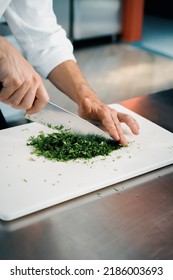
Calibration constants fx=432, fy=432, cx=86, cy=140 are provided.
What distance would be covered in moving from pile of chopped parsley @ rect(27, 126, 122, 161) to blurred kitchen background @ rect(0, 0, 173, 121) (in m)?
2.11

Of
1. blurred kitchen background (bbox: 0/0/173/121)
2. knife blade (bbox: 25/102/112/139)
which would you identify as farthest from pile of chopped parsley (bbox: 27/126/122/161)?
blurred kitchen background (bbox: 0/0/173/121)

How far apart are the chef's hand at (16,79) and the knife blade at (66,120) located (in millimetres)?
194

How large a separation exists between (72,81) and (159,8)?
5.59 meters

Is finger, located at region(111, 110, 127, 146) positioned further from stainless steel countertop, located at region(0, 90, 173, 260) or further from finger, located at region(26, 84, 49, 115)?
finger, located at region(26, 84, 49, 115)

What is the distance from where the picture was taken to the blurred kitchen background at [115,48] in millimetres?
3715

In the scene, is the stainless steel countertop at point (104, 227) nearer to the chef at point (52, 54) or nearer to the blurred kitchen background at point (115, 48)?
the chef at point (52, 54)

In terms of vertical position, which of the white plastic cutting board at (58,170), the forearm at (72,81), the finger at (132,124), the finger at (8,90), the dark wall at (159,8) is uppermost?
the finger at (8,90)

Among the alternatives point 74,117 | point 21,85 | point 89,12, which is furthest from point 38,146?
point 89,12

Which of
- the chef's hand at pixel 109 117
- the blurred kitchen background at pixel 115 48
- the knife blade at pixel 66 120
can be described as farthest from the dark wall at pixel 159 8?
the knife blade at pixel 66 120

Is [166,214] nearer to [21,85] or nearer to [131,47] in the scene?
→ [21,85]

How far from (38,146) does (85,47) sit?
3742mm

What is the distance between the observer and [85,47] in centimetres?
479

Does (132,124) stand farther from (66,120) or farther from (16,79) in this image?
(16,79)

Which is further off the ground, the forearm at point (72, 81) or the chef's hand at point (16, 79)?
the chef's hand at point (16, 79)
